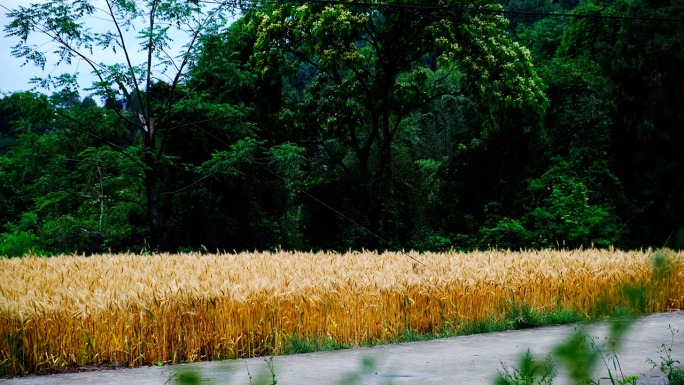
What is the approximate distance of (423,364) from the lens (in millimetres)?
6090

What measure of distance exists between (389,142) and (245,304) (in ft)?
59.8

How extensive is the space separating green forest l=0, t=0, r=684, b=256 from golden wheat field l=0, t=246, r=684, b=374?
9.97 metres

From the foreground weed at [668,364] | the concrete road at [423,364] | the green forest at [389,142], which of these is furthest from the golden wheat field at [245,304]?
the green forest at [389,142]

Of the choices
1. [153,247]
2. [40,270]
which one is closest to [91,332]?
[40,270]

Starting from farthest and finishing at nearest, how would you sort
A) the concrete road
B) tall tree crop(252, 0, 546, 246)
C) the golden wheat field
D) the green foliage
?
tall tree crop(252, 0, 546, 246), the green foliage, the golden wheat field, the concrete road

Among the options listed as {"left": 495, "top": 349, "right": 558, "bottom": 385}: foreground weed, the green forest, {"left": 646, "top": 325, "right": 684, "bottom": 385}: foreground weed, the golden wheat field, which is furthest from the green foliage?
{"left": 495, "top": 349, "right": 558, "bottom": 385}: foreground weed

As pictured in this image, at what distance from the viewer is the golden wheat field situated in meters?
6.38

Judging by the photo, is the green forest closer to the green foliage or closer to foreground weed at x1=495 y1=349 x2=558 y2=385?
the green foliage

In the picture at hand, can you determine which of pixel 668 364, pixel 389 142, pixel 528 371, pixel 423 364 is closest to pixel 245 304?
pixel 423 364

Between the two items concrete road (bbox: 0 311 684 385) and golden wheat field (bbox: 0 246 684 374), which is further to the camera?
golden wheat field (bbox: 0 246 684 374)

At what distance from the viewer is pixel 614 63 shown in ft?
80.5

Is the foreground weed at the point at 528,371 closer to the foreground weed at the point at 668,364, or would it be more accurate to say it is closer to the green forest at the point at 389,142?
the foreground weed at the point at 668,364

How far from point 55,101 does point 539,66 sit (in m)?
20.3

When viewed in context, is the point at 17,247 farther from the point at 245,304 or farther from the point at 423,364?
the point at 423,364
